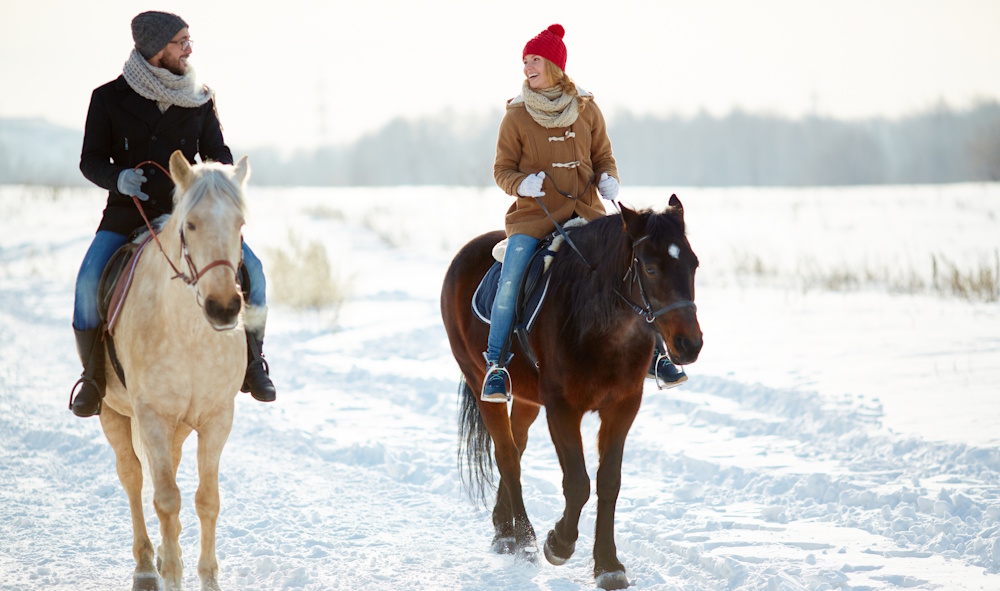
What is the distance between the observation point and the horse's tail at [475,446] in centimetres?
549

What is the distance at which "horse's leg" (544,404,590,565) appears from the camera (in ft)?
14.0

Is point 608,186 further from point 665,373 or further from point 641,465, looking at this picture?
point 641,465

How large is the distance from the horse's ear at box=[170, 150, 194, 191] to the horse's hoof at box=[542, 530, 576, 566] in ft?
8.73

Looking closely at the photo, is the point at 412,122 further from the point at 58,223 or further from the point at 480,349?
the point at 480,349

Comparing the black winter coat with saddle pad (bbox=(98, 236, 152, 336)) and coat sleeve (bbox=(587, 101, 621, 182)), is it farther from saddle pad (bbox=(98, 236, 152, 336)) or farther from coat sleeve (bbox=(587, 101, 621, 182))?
coat sleeve (bbox=(587, 101, 621, 182))

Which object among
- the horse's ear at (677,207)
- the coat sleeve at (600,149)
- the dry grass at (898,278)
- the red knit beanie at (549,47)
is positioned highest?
the red knit beanie at (549,47)

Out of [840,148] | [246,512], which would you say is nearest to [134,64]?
[246,512]

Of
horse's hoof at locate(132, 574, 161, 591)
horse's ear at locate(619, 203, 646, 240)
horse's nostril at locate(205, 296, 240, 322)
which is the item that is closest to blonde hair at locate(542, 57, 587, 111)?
horse's ear at locate(619, 203, 646, 240)

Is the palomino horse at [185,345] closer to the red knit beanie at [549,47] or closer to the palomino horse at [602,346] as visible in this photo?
the palomino horse at [602,346]

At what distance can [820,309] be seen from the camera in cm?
1144

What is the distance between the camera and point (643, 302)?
4.04m

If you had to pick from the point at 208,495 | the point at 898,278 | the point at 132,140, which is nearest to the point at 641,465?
the point at 208,495

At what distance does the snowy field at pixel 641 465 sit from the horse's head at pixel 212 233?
0.15 metres

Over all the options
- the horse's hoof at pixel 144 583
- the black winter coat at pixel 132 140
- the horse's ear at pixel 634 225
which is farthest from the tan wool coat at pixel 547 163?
the horse's hoof at pixel 144 583
